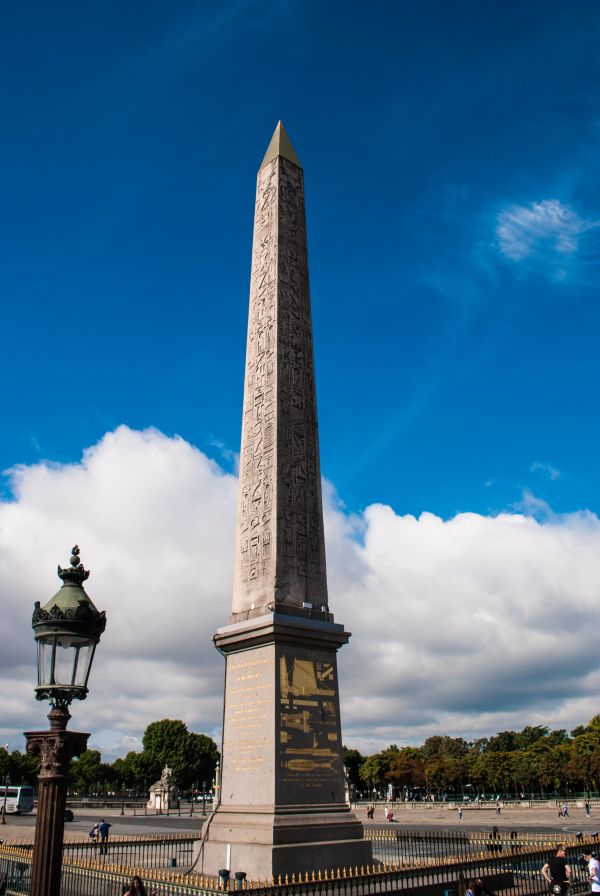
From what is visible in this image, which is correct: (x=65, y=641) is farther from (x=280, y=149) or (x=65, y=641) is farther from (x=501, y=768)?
(x=501, y=768)

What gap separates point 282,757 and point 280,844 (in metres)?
1.50

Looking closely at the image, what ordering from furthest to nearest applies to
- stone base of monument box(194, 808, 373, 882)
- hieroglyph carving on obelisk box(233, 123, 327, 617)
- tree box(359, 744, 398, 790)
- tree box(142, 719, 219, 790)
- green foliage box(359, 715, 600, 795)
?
1. tree box(359, 744, 398, 790)
2. tree box(142, 719, 219, 790)
3. green foliage box(359, 715, 600, 795)
4. hieroglyph carving on obelisk box(233, 123, 327, 617)
5. stone base of monument box(194, 808, 373, 882)

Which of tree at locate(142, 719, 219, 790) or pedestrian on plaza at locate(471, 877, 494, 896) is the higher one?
tree at locate(142, 719, 219, 790)

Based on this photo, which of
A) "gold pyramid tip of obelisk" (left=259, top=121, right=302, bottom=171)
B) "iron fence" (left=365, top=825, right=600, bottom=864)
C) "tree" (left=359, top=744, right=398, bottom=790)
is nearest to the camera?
"iron fence" (left=365, top=825, right=600, bottom=864)

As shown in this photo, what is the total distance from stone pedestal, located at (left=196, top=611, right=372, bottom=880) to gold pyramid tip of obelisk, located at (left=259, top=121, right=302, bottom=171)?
517 inches

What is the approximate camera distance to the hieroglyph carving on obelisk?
16.5m

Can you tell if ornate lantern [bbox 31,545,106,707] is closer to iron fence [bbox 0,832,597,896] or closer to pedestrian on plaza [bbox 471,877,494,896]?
iron fence [bbox 0,832,597,896]

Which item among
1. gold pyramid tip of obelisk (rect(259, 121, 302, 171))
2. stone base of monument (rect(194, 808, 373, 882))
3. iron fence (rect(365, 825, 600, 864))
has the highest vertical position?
gold pyramid tip of obelisk (rect(259, 121, 302, 171))

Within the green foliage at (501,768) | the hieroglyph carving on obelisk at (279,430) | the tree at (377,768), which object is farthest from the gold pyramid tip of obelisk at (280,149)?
the tree at (377,768)

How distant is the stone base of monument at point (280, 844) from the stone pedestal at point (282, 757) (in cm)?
2

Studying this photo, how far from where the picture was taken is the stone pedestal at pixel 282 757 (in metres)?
13.9

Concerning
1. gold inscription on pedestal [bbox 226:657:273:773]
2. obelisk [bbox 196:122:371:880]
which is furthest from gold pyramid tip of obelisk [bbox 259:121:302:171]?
gold inscription on pedestal [bbox 226:657:273:773]

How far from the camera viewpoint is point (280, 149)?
72.5 feet

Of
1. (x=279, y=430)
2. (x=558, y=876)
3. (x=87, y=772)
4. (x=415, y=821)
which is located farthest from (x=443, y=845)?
(x=87, y=772)
